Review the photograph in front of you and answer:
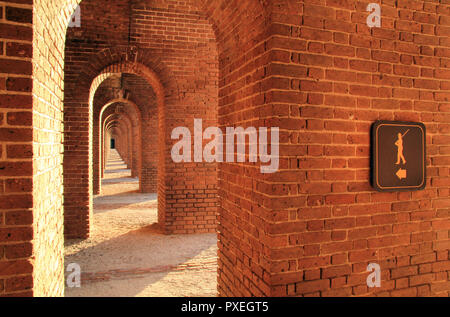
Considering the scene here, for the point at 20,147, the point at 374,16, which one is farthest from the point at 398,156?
the point at 20,147

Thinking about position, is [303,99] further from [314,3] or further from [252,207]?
[252,207]

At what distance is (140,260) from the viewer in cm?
552

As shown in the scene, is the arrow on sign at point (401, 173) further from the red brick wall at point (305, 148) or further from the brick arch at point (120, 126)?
the brick arch at point (120, 126)

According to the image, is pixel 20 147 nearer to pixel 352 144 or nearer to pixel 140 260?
pixel 352 144

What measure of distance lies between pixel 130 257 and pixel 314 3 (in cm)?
492

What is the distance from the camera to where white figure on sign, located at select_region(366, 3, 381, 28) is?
8.52 feet

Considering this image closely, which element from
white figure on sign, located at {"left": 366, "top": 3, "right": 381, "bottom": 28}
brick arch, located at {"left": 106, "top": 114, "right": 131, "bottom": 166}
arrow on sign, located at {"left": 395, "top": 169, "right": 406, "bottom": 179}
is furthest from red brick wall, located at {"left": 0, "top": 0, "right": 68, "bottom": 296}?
brick arch, located at {"left": 106, "top": 114, "right": 131, "bottom": 166}

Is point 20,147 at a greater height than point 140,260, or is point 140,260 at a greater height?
point 20,147

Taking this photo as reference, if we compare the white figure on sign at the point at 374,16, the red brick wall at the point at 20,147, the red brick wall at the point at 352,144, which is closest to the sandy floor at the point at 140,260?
the red brick wall at the point at 352,144

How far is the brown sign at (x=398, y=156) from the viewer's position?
2.61 metres

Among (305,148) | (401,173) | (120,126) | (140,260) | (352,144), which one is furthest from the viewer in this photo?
(120,126)

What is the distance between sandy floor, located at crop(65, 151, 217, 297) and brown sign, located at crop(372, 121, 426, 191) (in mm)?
2791

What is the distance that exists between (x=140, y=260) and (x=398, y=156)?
441cm
